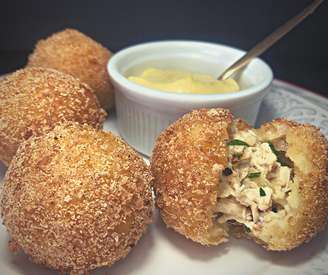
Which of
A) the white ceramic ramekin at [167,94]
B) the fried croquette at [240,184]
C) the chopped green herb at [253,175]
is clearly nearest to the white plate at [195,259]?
the fried croquette at [240,184]

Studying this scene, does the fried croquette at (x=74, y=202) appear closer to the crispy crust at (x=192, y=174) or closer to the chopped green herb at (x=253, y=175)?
the crispy crust at (x=192, y=174)

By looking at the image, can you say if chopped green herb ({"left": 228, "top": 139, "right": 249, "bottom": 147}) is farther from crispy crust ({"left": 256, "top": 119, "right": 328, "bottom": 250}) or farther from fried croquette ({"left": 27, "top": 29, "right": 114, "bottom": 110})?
fried croquette ({"left": 27, "top": 29, "right": 114, "bottom": 110})

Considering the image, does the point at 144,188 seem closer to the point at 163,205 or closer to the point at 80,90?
the point at 163,205

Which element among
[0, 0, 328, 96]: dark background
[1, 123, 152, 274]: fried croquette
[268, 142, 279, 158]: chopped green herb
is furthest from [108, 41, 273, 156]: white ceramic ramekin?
[0, 0, 328, 96]: dark background

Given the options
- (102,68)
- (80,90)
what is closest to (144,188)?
(80,90)

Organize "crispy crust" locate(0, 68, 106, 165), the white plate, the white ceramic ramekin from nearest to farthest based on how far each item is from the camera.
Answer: the white plate → "crispy crust" locate(0, 68, 106, 165) → the white ceramic ramekin

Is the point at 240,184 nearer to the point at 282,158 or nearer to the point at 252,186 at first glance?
the point at 252,186
